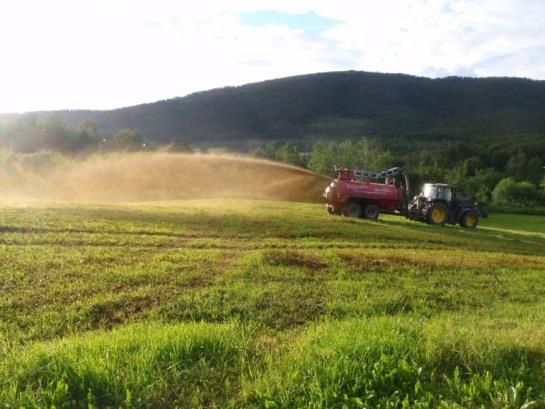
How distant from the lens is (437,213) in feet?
109

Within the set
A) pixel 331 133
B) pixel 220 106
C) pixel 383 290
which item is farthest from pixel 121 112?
pixel 383 290

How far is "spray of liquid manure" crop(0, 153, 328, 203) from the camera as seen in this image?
135ft

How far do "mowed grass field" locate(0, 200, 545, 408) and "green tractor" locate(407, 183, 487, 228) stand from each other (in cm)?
1523

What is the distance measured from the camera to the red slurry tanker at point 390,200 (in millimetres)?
31578

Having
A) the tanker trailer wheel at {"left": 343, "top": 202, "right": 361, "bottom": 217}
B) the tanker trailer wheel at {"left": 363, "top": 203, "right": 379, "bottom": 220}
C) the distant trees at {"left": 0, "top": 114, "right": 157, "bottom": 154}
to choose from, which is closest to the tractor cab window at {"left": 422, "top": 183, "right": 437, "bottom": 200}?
the tanker trailer wheel at {"left": 363, "top": 203, "right": 379, "bottom": 220}

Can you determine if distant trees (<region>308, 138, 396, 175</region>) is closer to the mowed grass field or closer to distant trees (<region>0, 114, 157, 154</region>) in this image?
distant trees (<region>0, 114, 157, 154</region>)

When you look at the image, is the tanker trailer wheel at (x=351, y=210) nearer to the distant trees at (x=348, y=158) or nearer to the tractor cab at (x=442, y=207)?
the tractor cab at (x=442, y=207)

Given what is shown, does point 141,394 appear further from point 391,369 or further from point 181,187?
point 181,187

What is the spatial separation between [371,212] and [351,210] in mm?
1186

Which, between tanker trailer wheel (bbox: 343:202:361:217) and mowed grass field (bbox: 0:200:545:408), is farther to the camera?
tanker trailer wheel (bbox: 343:202:361:217)

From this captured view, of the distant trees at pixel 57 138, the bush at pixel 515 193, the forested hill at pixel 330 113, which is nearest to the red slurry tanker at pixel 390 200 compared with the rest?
the distant trees at pixel 57 138

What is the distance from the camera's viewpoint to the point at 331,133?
168 meters

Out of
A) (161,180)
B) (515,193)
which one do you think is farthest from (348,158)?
(161,180)

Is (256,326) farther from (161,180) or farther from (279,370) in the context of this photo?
(161,180)
